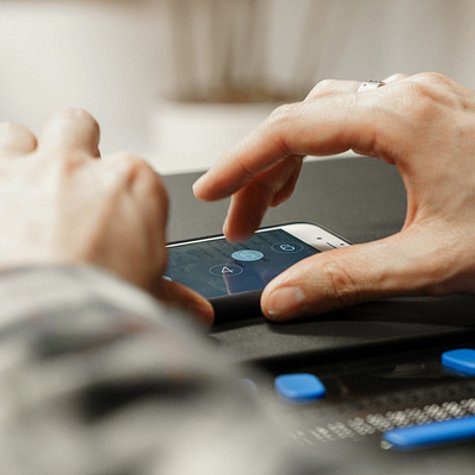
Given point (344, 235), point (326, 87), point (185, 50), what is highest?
point (326, 87)

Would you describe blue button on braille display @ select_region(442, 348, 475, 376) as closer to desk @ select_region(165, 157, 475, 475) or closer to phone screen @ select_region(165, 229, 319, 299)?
desk @ select_region(165, 157, 475, 475)

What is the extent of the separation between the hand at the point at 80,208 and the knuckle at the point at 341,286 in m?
0.09

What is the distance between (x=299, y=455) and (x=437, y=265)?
0.34 meters

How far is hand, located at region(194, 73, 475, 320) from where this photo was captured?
53 centimetres

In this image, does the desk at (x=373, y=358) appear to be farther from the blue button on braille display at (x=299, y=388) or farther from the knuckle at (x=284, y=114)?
the knuckle at (x=284, y=114)

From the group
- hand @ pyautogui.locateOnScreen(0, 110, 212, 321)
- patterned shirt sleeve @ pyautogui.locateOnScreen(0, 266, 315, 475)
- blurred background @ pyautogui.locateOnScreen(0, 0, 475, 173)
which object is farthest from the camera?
blurred background @ pyautogui.locateOnScreen(0, 0, 475, 173)

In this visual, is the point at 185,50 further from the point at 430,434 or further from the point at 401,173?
the point at 430,434

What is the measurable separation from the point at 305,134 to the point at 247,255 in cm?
9

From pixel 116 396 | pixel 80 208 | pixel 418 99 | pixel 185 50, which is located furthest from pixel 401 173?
pixel 185 50

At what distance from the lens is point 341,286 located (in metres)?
0.53

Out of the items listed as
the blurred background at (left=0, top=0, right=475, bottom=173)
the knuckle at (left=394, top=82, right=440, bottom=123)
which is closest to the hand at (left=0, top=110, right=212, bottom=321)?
the knuckle at (left=394, top=82, right=440, bottom=123)

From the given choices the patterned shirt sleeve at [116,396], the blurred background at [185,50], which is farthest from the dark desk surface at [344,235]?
the blurred background at [185,50]

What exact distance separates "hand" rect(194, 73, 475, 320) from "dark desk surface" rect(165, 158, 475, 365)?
0.01m

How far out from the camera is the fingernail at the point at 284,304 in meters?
0.52
